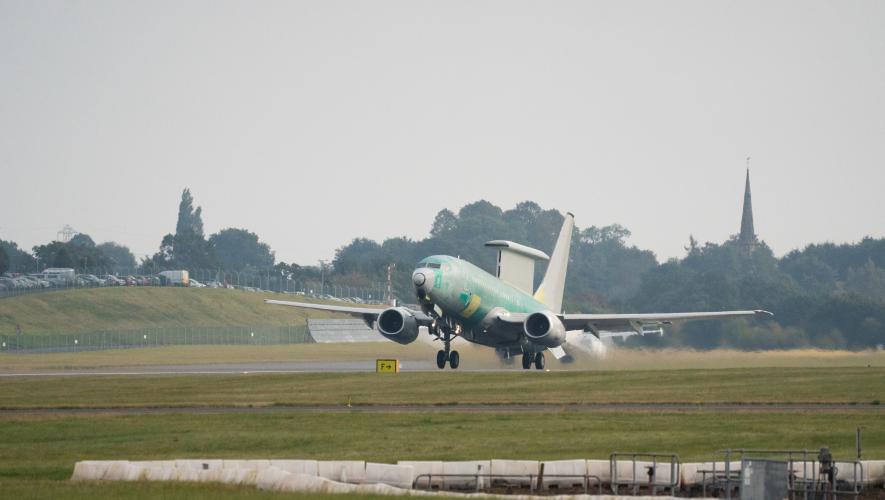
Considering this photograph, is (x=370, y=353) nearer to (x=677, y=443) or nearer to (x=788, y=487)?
Result: (x=677, y=443)

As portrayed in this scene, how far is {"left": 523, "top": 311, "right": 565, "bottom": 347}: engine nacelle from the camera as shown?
215 feet

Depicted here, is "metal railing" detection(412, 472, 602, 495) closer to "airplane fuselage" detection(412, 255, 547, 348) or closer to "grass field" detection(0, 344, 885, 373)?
"airplane fuselage" detection(412, 255, 547, 348)

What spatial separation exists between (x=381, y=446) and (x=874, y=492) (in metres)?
11.9

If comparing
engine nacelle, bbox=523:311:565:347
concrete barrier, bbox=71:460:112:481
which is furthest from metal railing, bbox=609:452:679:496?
engine nacelle, bbox=523:311:565:347

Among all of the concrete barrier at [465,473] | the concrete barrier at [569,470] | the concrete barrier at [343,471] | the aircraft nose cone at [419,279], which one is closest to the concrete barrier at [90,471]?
the concrete barrier at [343,471]

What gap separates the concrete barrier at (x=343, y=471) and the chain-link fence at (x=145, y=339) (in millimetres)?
80308

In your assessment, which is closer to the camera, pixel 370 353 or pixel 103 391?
pixel 103 391

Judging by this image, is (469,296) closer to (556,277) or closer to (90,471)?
(556,277)

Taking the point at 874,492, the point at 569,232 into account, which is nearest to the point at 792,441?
the point at 874,492

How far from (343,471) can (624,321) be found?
45.2 m

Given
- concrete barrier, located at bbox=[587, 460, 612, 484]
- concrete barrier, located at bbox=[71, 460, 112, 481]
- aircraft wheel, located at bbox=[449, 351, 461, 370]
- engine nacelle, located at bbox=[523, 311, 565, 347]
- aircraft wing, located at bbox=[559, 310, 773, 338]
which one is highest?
aircraft wing, located at bbox=[559, 310, 773, 338]

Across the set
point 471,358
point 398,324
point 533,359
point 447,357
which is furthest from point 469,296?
point 471,358

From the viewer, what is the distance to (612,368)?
70.7m

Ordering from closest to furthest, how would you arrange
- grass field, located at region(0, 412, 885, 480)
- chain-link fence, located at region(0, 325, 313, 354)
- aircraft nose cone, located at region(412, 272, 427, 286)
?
grass field, located at region(0, 412, 885, 480), aircraft nose cone, located at region(412, 272, 427, 286), chain-link fence, located at region(0, 325, 313, 354)
